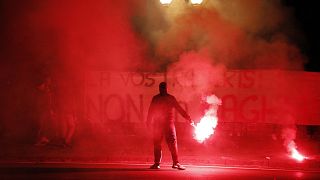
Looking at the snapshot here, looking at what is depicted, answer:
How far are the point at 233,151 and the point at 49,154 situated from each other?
463 centimetres

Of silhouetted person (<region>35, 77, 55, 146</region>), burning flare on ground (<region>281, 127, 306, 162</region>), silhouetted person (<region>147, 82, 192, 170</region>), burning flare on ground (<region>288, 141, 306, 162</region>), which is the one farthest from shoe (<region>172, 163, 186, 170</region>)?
silhouetted person (<region>35, 77, 55, 146</region>)

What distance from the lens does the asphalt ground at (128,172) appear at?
943 cm

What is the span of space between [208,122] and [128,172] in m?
3.90

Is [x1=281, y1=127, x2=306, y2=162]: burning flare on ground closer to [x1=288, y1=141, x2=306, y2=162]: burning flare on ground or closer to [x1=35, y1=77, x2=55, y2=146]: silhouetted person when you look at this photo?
[x1=288, y1=141, x2=306, y2=162]: burning flare on ground

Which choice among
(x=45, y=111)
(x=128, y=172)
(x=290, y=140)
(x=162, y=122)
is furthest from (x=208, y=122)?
(x=45, y=111)

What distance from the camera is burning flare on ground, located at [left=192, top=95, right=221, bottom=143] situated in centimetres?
1259

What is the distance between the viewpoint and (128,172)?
9891mm

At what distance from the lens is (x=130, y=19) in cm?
1538

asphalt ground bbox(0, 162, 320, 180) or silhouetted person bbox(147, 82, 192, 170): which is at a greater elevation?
silhouetted person bbox(147, 82, 192, 170)

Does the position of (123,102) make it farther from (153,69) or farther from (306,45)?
(306,45)

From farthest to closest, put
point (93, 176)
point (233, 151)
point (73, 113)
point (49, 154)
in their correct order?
point (73, 113), point (233, 151), point (49, 154), point (93, 176)

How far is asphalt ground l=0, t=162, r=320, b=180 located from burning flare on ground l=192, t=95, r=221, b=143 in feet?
5.79

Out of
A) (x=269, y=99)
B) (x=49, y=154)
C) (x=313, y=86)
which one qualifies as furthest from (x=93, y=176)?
(x=313, y=86)

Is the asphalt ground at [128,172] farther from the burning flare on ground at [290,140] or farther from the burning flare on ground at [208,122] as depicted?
the burning flare on ground at [290,140]
